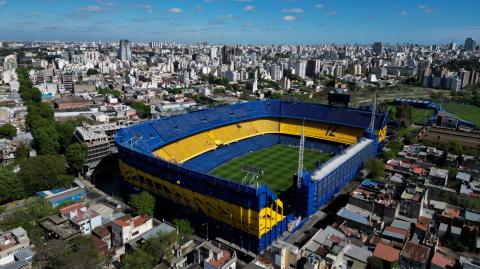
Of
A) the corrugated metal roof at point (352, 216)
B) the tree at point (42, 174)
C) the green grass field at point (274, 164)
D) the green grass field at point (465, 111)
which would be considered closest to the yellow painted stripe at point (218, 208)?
the corrugated metal roof at point (352, 216)

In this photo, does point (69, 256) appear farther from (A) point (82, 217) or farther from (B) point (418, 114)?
(B) point (418, 114)

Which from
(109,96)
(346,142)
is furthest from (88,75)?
(346,142)

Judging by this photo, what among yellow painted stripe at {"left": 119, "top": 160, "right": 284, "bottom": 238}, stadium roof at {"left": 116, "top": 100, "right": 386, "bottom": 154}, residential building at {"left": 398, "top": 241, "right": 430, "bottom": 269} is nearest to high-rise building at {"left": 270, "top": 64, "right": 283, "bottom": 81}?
stadium roof at {"left": 116, "top": 100, "right": 386, "bottom": 154}

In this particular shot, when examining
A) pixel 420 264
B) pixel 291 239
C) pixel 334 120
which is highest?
pixel 334 120

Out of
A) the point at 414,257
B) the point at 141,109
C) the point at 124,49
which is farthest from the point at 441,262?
the point at 124,49

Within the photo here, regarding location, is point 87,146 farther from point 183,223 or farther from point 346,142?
point 346,142
